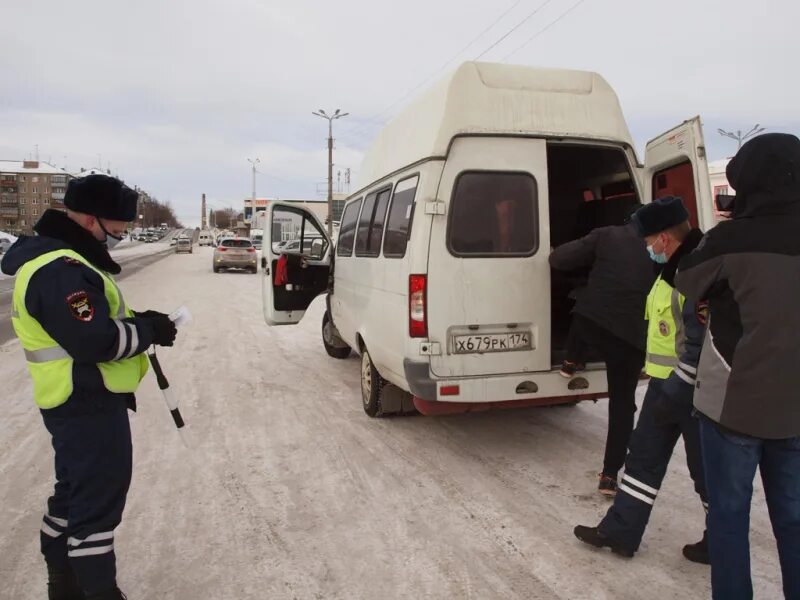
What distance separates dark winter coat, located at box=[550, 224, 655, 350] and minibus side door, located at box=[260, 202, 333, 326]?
3.84 m

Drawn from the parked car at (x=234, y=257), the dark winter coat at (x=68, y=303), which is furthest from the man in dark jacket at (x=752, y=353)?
the parked car at (x=234, y=257)

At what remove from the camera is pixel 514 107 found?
4.14 metres

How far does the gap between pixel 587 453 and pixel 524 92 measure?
2.77 meters

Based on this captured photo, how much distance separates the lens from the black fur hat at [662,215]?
9.70 feet

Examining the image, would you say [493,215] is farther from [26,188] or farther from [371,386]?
[26,188]

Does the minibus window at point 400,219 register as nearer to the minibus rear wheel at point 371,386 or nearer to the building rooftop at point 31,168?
the minibus rear wheel at point 371,386

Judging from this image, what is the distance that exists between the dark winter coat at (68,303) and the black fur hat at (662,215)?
7.99ft

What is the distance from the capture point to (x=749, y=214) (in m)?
2.13

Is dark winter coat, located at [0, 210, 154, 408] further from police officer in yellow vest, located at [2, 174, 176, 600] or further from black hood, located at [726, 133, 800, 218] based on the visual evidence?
black hood, located at [726, 133, 800, 218]

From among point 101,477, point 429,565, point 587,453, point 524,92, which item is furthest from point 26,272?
point 587,453

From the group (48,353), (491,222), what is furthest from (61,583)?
(491,222)

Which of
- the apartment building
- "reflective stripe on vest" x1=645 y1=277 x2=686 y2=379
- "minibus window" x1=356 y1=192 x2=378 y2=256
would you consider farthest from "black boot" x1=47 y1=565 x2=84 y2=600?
the apartment building

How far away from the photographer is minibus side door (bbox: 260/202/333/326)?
712 centimetres

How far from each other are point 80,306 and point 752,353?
7.98 feet
